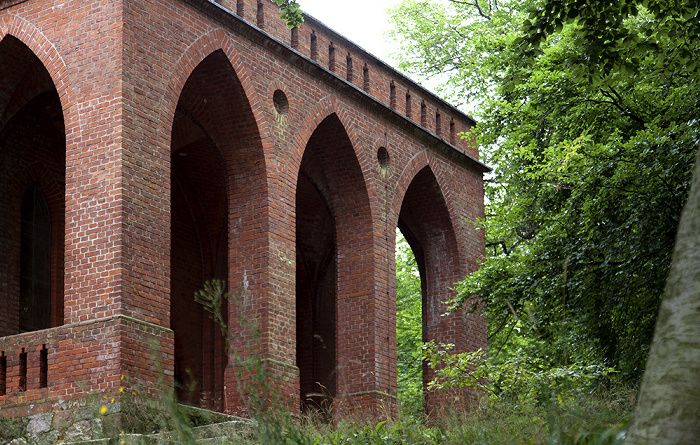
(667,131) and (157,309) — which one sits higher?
(667,131)

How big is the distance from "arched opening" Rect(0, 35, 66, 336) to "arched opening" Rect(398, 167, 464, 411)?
6.58 m

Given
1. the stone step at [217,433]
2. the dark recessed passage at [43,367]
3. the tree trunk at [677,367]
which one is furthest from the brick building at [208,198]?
the tree trunk at [677,367]

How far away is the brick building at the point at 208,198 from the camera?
10.9 metres

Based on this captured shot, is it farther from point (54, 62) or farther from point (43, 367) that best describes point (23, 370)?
point (54, 62)

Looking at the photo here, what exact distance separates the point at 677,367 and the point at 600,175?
9.05 m

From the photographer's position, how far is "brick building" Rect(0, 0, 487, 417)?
35.9 feet

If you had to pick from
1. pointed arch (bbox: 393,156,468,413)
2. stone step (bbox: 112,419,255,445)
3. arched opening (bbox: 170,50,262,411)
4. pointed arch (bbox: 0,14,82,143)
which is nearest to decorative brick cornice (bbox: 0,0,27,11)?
pointed arch (bbox: 0,14,82,143)

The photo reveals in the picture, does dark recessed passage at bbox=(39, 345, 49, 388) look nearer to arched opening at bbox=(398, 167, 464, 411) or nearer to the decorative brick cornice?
the decorative brick cornice

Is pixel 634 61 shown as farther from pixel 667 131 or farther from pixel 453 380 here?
pixel 453 380

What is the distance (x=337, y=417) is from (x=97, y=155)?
581cm

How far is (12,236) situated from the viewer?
14.4 metres

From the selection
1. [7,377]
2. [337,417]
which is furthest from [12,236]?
[337,417]

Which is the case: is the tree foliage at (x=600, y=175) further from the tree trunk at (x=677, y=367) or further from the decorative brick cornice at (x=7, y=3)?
the decorative brick cornice at (x=7, y=3)

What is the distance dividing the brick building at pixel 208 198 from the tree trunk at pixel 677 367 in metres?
4.14
